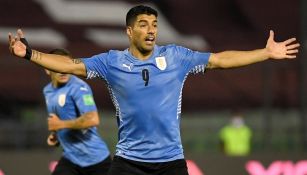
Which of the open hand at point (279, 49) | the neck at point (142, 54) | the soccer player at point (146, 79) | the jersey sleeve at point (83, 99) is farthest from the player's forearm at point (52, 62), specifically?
the jersey sleeve at point (83, 99)

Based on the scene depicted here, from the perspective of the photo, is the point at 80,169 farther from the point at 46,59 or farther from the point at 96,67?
the point at 46,59

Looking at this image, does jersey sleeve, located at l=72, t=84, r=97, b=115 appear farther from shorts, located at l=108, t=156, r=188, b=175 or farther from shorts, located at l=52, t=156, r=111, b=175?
shorts, located at l=108, t=156, r=188, b=175

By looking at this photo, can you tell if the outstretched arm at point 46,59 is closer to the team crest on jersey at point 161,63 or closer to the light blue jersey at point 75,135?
the team crest on jersey at point 161,63

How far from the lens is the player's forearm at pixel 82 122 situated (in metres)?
8.94

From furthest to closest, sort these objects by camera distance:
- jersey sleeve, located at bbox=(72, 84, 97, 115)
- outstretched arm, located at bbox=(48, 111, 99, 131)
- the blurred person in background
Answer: the blurred person in background → jersey sleeve, located at bbox=(72, 84, 97, 115) → outstretched arm, located at bbox=(48, 111, 99, 131)

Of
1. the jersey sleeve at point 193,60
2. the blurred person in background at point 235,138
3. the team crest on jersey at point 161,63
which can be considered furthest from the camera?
the blurred person in background at point 235,138

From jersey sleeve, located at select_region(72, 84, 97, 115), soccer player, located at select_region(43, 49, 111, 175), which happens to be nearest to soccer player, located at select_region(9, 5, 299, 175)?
jersey sleeve, located at select_region(72, 84, 97, 115)

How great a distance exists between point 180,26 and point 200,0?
0.86 m

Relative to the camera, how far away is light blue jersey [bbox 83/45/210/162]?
6887mm

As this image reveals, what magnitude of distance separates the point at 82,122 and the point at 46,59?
2027 millimetres

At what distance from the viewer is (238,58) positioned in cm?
707

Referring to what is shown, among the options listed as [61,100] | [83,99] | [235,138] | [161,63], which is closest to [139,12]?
[161,63]

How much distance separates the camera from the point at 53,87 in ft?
31.4

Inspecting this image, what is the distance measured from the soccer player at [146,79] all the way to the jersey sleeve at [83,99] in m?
2.02
